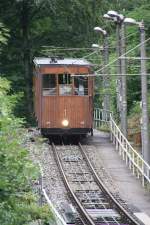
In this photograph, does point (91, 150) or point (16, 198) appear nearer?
point (16, 198)

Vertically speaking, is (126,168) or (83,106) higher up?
(83,106)

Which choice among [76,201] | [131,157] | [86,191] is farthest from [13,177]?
[131,157]

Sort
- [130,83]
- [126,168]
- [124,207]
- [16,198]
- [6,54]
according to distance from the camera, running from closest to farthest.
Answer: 1. [16,198]
2. [124,207]
3. [126,168]
4. [130,83]
5. [6,54]

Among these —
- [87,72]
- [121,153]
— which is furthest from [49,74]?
[121,153]

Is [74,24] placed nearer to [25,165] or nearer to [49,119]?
[49,119]

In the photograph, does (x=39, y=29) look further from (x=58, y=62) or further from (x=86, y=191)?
(x=86, y=191)

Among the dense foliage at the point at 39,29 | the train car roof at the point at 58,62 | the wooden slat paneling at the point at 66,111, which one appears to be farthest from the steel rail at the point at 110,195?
the dense foliage at the point at 39,29

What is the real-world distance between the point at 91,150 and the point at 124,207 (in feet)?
36.2

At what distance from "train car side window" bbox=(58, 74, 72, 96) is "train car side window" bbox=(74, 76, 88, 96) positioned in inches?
10.1

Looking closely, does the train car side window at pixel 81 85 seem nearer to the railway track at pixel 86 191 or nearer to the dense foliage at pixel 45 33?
the railway track at pixel 86 191

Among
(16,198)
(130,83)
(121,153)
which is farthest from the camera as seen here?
(130,83)

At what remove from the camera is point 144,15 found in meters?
37.8

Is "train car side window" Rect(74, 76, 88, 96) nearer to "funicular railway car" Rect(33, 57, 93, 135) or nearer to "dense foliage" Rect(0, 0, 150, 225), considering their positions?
"funicular railway car" Rect(33, 57, 93, 135)

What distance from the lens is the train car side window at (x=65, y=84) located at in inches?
1404
